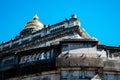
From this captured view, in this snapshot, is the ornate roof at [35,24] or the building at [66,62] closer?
the building at [66,62]

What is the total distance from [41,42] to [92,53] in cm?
3677

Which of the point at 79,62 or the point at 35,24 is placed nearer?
the point at 79,62

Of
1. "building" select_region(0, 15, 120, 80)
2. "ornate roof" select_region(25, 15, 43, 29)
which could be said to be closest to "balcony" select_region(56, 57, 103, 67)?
"building" select_region(0, 15, 120, 80)

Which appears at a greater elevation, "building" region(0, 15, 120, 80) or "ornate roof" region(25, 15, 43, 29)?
"ornate roof" region(25, 15, 43, 29)

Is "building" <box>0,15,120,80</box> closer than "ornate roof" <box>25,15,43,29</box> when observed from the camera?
Yes

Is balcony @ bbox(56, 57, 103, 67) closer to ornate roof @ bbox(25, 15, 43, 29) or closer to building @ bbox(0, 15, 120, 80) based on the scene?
building @ bbox(0, 15, 120, 80)

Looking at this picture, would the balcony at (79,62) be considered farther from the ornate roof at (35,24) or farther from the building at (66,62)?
the ornate roof at (35,24)

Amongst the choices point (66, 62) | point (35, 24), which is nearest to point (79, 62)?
point (66, 62)

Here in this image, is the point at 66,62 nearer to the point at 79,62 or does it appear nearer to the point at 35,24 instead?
the point at 79,62

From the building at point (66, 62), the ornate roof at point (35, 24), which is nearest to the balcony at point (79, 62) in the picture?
the building at point (66, 62)

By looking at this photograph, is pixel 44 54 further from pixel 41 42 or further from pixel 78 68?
pixel 41 42

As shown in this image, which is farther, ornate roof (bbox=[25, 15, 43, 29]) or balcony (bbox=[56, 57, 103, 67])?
ornate roof (bbox=[25, 15, 43, 29])

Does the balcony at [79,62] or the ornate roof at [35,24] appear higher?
the ornate roof at [35,24]

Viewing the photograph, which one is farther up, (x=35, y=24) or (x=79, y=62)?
(x=35, y=24)
